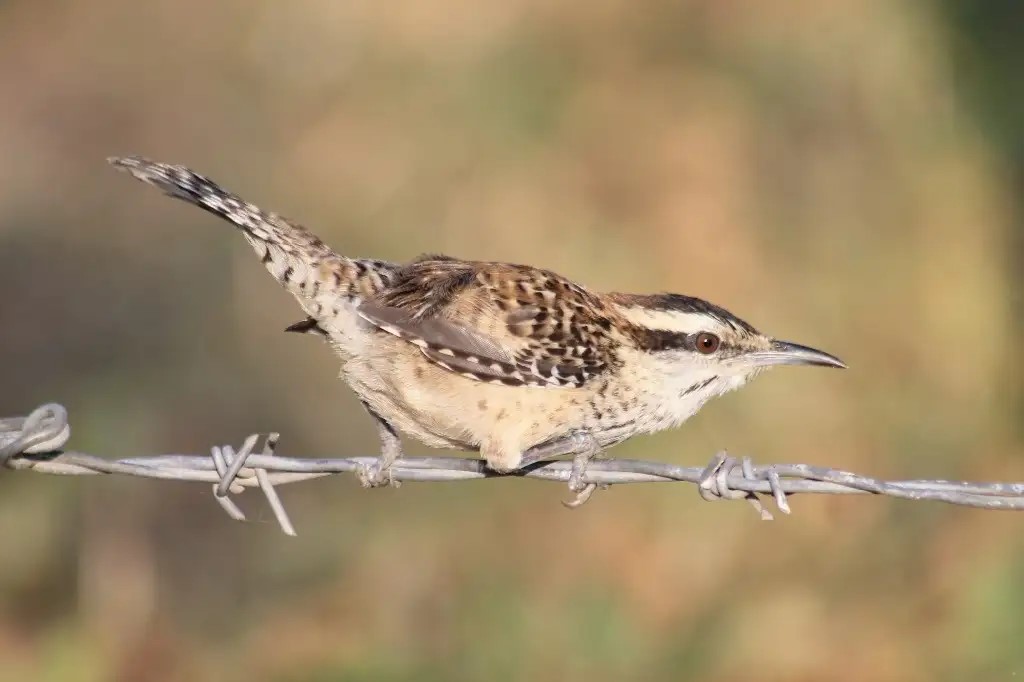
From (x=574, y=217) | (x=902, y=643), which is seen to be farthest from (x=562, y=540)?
(x=574, y=217)

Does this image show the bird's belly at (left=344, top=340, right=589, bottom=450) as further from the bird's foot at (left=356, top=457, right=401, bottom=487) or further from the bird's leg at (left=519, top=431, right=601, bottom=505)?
the bird's foot at (left=356, top=457, right=401, bottom=487)

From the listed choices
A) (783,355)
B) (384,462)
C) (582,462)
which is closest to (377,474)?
(384,462)

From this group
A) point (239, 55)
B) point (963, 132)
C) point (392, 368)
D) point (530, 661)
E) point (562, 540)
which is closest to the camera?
point (392, 368)

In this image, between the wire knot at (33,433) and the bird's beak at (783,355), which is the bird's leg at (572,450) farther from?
the wire knot at (33,433)

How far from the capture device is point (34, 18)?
10.9 m

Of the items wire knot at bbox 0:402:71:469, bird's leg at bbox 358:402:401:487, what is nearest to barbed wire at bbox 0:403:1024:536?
wire knot at bbox 0:402:71:469

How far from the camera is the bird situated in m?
4.49

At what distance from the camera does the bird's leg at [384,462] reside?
4.43m

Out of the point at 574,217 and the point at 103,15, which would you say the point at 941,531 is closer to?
the point at 574,217

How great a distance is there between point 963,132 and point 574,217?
120 inches

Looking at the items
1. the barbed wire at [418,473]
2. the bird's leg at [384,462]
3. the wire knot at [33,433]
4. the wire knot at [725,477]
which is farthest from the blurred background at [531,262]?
the wire knot at [33,433]

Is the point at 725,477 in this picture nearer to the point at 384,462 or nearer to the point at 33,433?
the point at 384,462

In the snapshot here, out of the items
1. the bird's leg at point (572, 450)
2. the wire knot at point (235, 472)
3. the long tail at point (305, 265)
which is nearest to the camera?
the wire knot at point (235, 472)

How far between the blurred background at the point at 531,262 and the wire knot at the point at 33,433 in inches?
139
